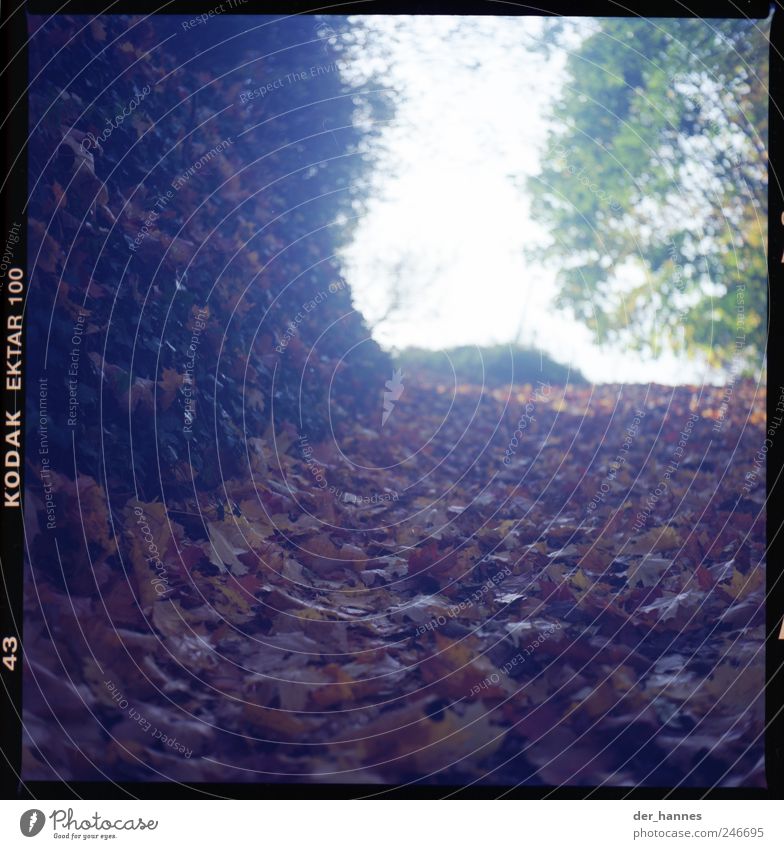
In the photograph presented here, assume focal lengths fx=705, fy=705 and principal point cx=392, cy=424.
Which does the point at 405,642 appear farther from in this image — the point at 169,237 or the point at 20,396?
the point at 169,237

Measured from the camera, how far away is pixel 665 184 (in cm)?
464

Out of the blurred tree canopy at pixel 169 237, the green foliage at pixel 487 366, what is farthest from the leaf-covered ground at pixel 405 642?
the green foliage at pixel 487 366

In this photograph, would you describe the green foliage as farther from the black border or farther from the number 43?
the number 43

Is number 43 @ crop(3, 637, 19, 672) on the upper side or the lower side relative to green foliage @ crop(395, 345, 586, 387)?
lower

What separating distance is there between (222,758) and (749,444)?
304 centimetres

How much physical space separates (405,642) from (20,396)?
74.2 inches

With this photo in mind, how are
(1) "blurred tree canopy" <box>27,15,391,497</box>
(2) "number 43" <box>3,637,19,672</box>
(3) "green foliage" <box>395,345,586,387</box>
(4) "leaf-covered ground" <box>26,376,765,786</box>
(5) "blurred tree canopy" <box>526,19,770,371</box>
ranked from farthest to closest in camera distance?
(3) "green foliage" <box>395,345,586,387</box>
(5) "blurred tree canopy" <box>526,19,770,371</box>
(1) "blurred tree canopy" <box>27,15,391,497</box>
(2) "number 43" <box>3,637,19,672</box>
(4) "leaf-covered ground" <box>26,376,765,786</box>

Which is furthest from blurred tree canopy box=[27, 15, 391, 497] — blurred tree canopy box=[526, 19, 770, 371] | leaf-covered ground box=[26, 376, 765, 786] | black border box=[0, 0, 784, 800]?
blurred tree canopy box=[526, 19, 770, 371]

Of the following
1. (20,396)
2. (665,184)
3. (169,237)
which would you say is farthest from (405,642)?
(665,184)

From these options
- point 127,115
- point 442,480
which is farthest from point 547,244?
point 127,115

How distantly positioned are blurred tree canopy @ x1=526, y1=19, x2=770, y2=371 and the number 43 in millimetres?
3797

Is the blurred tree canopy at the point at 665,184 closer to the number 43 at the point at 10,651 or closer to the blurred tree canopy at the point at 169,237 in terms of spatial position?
the blurred tree canopy at the point at 169,237

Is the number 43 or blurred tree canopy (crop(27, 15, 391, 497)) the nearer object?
the number 43

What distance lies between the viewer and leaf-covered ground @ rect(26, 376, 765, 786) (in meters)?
2.68
